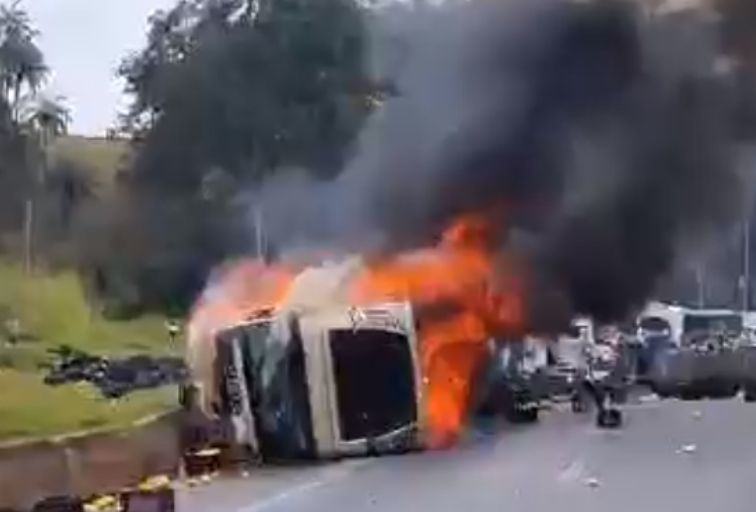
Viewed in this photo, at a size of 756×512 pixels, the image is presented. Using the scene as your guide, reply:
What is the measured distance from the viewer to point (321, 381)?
3086 cm

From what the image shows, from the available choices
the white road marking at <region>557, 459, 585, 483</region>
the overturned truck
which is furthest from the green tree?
the white road marking at <region>557, 459, 585, 483</region>

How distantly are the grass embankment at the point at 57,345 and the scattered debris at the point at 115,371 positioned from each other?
1.41ft

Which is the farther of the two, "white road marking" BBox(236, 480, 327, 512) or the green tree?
the green tree

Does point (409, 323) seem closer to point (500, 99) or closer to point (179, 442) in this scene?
point (179, 442)

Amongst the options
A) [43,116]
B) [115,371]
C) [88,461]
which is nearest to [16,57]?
[43,116]

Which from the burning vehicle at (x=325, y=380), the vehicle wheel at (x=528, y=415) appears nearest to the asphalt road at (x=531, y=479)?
the burning vehicle at (x=325, y=380)

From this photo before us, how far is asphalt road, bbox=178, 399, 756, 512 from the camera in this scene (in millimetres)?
24531

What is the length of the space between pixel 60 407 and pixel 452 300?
845cm

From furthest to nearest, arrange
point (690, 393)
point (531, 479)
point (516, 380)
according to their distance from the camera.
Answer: point (690, 393) → point (516, 380) → point (531, 479)

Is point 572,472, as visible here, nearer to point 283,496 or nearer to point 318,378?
point 318,378

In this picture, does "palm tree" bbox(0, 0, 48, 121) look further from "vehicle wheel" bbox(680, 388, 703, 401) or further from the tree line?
"vehicle wheel" bbox(680, 388, 703, 401)

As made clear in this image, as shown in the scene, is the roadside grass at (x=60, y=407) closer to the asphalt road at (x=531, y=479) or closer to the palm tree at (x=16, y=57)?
the asphalt road at (x=531, y=479)

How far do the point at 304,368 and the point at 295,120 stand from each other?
27065 millimetres

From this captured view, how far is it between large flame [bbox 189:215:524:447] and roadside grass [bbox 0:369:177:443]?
83.3 inches
